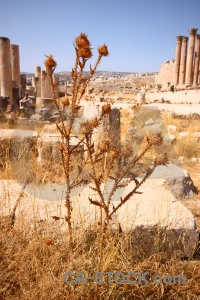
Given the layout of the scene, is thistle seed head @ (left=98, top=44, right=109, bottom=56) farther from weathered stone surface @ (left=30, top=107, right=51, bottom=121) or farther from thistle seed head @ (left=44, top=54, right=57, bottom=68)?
weathered stone surface @ (left=30, top=107, right=51, bottom=121)

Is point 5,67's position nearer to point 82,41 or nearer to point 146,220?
point 146,220

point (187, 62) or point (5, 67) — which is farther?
point (187, 62)

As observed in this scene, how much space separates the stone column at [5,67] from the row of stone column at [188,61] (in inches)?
818

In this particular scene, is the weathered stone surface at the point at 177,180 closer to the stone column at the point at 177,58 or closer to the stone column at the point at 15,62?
the stone column at the point at 15,62

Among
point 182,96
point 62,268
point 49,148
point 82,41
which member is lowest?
point 62,268

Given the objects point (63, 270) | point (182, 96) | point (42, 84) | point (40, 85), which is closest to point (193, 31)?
point (182, 96)

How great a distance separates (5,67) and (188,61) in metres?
21.3

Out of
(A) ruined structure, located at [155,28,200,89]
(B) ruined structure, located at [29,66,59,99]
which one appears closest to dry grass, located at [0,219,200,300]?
(B) ruined structure, located at [29,66,59,99]

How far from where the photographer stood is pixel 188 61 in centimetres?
2836

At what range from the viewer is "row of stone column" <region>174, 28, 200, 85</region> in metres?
27.6

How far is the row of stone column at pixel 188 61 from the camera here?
27.6 metres

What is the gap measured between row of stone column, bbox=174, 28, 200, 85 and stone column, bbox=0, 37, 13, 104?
2078 centimetres

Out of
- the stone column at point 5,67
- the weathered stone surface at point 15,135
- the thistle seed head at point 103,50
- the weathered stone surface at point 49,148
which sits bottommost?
the weathered stone surface at point 49,148

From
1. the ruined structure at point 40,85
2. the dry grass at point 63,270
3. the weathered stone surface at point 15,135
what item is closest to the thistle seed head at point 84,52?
the dry grass at point 63,270
